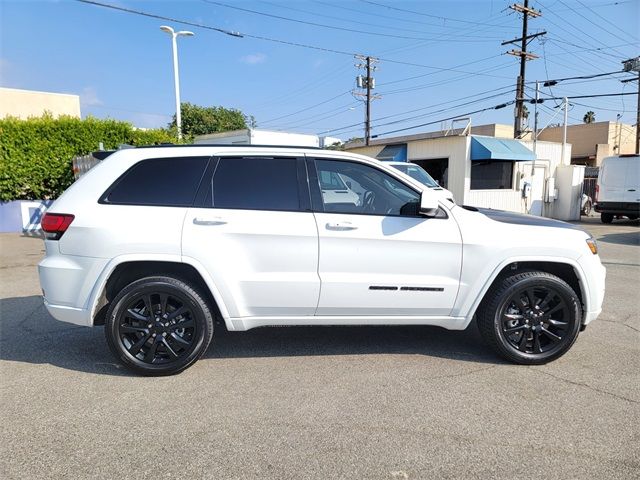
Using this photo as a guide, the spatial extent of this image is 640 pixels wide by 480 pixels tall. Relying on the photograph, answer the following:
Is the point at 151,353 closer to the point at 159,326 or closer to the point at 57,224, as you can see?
the point at 159,326

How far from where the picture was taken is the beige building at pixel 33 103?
24.8 meters

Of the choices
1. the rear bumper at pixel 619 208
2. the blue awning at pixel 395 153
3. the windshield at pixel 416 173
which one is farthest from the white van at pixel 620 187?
the windshield at pixel 416 173

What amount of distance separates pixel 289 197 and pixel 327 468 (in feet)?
6.74

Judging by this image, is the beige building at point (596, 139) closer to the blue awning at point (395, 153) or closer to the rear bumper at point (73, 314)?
the blue awning at point (395, 153)

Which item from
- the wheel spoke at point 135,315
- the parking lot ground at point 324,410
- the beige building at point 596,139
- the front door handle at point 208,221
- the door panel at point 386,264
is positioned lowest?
the parking lot ground at point 324,410

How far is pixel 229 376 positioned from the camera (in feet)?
11.8

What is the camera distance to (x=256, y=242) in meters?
3.51

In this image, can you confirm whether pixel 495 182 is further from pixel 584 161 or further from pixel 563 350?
pixel 584 161

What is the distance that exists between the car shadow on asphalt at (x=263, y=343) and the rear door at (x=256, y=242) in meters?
0.72

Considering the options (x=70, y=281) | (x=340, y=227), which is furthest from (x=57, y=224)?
(x=340, y=227)

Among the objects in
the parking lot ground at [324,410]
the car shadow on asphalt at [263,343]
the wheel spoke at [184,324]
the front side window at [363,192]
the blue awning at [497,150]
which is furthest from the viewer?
the blue awning at [497,150]

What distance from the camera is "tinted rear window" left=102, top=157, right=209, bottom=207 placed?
11.7 ft

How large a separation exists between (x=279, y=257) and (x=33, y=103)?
28761 millimetres

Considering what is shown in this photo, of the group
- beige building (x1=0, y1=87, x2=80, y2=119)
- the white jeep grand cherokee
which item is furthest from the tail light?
beige building (x1=0, y1=87, x2=80, y2=119)
